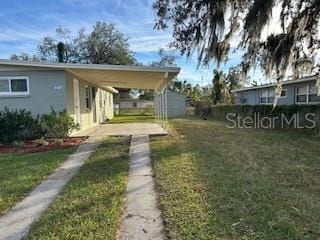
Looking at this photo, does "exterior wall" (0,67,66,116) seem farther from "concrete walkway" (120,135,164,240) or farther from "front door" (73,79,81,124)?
"concrete walkway" (120,135,164,240)

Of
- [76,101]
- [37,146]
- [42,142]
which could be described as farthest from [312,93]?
A: [37,146]

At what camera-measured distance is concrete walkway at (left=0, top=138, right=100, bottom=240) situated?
3922 millimetres

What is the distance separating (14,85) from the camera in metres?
12.3

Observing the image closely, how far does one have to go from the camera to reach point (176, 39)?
10.4 m

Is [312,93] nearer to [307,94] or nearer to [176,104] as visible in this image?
[307,94]

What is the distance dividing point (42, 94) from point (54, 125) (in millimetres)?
1400

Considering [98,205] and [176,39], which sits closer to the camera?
[98,205]

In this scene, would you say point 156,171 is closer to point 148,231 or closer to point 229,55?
point 148,231

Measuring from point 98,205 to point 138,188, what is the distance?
3.22 feet

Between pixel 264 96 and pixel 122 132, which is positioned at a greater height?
pixel 264 96

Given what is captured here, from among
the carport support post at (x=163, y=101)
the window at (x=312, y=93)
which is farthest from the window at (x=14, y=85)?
the window at (x=312, y=93)

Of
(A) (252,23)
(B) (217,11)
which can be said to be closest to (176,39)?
(B) (217,11)

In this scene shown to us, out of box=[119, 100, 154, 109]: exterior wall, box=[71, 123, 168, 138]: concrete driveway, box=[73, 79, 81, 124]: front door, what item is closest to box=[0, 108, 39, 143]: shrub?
box=[71, 123, 168, 138]: concrete driveway

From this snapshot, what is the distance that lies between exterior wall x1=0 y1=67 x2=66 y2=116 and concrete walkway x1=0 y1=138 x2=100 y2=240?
4.79m
